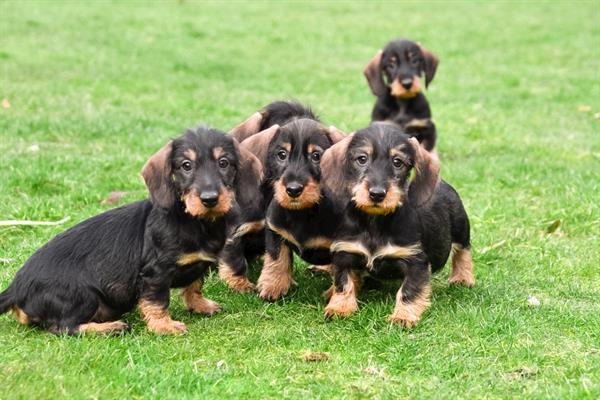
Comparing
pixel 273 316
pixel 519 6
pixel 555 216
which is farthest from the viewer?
pixel 519 6

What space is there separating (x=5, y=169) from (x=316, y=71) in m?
10.0

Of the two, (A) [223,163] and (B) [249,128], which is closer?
(A) [223,163]

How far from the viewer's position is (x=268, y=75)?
1778cm

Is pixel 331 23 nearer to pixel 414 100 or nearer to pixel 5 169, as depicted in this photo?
pixel 414 100

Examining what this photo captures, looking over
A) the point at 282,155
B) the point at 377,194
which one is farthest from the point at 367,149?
the point at 282,155

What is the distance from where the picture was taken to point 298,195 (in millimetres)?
5836

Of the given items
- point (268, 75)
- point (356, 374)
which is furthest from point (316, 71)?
point (356, 374)

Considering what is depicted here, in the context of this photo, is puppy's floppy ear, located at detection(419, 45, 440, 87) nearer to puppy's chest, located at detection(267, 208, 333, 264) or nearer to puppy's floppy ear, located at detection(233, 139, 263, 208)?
puppy's chest, located at detection(267, 208, 333, 264)

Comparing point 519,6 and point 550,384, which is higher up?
point 550,384

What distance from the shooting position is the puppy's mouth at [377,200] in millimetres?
5559

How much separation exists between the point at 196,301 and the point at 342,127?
6840 mm

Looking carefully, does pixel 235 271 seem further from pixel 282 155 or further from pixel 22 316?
pixel 22 316

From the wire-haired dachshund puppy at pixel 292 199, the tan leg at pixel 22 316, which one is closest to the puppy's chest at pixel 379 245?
the wire-haired dachshund puppy at pixel 292 199

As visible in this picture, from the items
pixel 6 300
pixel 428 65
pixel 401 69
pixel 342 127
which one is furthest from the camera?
pixel 342 127
